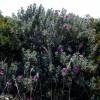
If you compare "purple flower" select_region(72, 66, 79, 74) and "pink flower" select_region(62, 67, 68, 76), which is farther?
"purple flower" select_region(72, 66, 79, 74)

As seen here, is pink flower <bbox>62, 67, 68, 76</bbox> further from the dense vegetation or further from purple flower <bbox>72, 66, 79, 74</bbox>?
purple flower <bbox>72, 66, 79, 74</bbox>

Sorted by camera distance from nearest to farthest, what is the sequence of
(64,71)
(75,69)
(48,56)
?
(64,71)
(75,69)
(48,56)

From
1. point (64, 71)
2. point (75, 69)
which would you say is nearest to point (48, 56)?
point (64, 71)

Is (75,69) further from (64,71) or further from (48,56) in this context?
(48,56)

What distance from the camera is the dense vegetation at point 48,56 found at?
9711mm

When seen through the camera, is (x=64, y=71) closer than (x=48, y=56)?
Yes

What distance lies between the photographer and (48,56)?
9930 mm

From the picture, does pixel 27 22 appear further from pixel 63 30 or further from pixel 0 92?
pixel 0 92

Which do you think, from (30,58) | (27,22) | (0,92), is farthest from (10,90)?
(27,22)

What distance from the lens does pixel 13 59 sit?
34.1ft

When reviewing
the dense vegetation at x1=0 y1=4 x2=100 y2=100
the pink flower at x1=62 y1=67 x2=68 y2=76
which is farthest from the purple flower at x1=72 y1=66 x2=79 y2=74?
the pink flower at x1=62 y1=67 x2=68 y2=76

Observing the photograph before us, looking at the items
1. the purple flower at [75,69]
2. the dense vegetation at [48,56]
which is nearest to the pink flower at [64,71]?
the dense vegetation at [48,56]

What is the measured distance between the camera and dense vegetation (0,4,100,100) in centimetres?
971

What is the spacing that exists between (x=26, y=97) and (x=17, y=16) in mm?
2400
